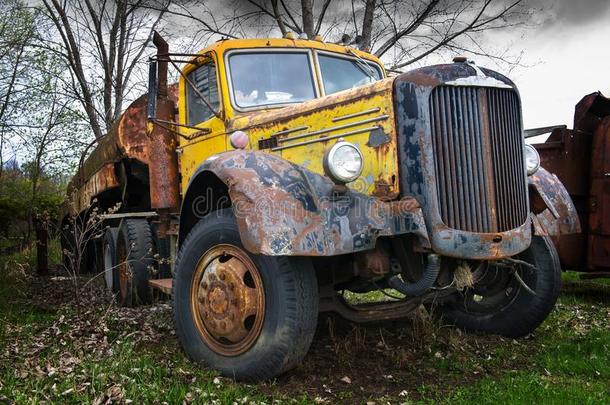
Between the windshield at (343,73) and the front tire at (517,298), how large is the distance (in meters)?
2.04

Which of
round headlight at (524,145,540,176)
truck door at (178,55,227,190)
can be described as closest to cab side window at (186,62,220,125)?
truck door at (178,55,227,190)

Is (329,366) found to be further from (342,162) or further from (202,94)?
(202,94)

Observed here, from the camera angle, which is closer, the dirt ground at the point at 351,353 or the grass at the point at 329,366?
the grass at the point at 329,366

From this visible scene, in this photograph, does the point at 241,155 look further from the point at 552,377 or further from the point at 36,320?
the point at 36,320

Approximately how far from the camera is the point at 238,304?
146 inches

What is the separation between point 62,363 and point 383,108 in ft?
8.64

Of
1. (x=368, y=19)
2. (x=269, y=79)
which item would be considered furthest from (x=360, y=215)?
(x=368, y=19)

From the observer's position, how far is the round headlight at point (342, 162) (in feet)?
11.7

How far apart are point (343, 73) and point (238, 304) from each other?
8.54ft

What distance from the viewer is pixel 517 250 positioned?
390 centimetres

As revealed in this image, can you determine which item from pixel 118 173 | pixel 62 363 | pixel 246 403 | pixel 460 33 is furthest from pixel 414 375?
pixel 460 33

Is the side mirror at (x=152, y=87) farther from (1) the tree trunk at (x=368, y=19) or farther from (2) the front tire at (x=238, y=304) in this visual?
(1) the tree trunk at (x=368, y=19)

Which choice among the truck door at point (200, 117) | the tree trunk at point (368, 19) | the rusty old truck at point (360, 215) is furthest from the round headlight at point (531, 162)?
the tree trunk at point (368, 19)

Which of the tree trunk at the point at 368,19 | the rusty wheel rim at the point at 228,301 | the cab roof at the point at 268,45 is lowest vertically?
the rusty wheel rim at the point at 228,301
